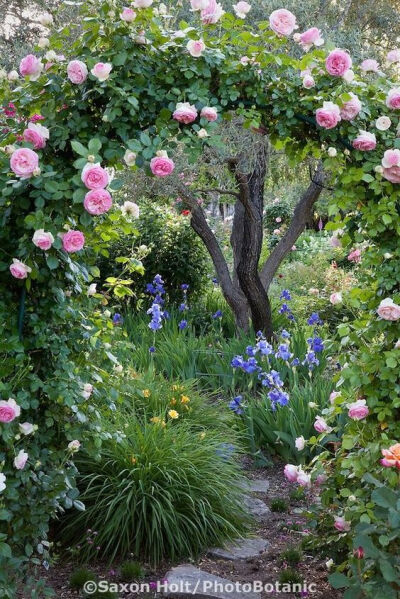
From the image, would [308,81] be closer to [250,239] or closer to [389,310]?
[389,310]

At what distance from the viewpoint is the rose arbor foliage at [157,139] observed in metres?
2.36

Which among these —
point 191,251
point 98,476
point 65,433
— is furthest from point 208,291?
point 65,433

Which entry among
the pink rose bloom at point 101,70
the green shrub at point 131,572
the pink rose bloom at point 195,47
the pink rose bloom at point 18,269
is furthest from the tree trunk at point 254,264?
the pink rose bloom at point 18,269

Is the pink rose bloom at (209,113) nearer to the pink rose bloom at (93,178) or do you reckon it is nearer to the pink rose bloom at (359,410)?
the pink rose bloom at (93,178)

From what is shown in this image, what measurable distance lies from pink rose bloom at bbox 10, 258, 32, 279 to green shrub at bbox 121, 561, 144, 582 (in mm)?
1290

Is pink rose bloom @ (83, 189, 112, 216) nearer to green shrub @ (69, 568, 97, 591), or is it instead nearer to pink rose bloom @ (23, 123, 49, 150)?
pink rose bloom @ (23, 123, 49, 150)

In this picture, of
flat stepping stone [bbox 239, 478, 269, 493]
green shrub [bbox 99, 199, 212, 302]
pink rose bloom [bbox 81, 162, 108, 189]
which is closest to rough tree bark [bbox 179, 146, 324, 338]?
green shrub [bbox 99, 199, 212, 302]

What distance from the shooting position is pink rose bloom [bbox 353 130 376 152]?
2.57m

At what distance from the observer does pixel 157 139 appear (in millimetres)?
2383

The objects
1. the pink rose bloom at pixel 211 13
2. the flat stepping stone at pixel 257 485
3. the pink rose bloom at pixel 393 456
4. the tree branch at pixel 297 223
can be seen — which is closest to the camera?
→ the pink rose bloom at pixel 393 456

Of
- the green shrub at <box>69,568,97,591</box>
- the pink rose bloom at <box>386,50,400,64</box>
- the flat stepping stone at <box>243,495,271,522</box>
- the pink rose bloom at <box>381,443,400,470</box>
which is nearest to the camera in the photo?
the pink rose bloom at <box>381,443,400,470</box>

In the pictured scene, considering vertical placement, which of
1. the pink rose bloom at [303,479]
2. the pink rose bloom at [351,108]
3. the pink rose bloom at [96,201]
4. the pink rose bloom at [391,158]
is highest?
the pink rose bloom at [351,108]

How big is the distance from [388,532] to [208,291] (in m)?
5.74

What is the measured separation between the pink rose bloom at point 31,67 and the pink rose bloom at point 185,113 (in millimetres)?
508
